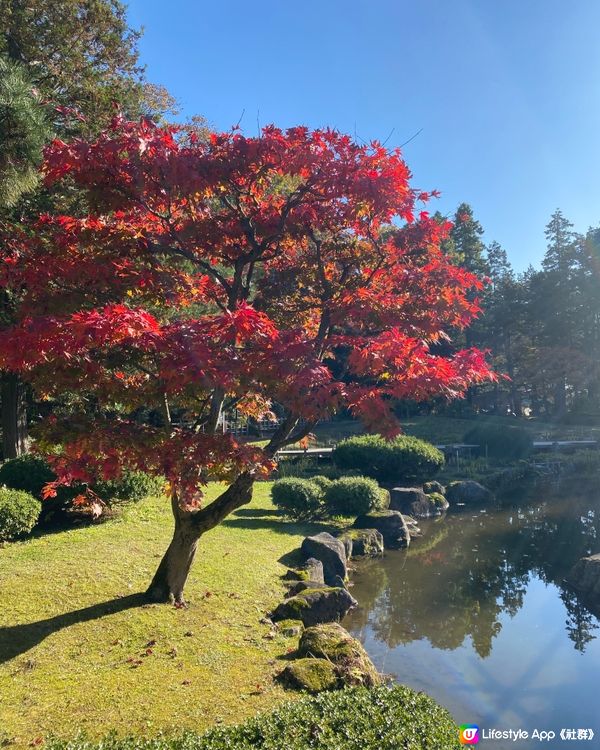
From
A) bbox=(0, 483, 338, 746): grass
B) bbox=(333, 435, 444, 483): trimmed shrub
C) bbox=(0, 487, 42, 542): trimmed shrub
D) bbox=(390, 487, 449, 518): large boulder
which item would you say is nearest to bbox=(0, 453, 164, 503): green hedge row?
bbox=(0, 487, 42, 542): trimmed shrub

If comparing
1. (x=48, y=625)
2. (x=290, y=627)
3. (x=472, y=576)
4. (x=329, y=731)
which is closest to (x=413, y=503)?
(x=472, y=576)

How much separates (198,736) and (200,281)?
4520 mm

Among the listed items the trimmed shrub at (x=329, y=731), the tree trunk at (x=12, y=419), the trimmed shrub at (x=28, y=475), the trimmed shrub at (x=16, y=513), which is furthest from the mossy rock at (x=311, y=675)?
the tree trunk at (x=12, y=419)

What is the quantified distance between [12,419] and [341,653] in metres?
11.3

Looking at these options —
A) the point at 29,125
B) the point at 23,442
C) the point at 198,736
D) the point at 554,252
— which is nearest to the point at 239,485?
the point at 198,736

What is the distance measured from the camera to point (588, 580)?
32.1ft

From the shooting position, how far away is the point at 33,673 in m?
4.84

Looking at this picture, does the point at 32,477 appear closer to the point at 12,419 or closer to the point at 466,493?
the point at 12,419

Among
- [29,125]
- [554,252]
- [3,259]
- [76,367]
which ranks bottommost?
[76,367]

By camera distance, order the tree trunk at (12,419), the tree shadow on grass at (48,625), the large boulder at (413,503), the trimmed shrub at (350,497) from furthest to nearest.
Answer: the large boulder at (413,503), the tree trunk at (12,419), the trimmed shrub at (350,497), the tree shadow on grass at (48,625)

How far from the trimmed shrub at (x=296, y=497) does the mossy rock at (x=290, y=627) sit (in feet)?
17.7

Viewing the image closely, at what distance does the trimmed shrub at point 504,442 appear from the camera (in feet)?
86.0

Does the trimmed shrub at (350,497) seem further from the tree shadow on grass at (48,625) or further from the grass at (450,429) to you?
the grass at (450,429)

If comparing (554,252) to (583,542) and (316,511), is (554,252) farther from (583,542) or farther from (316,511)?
(316,511)
